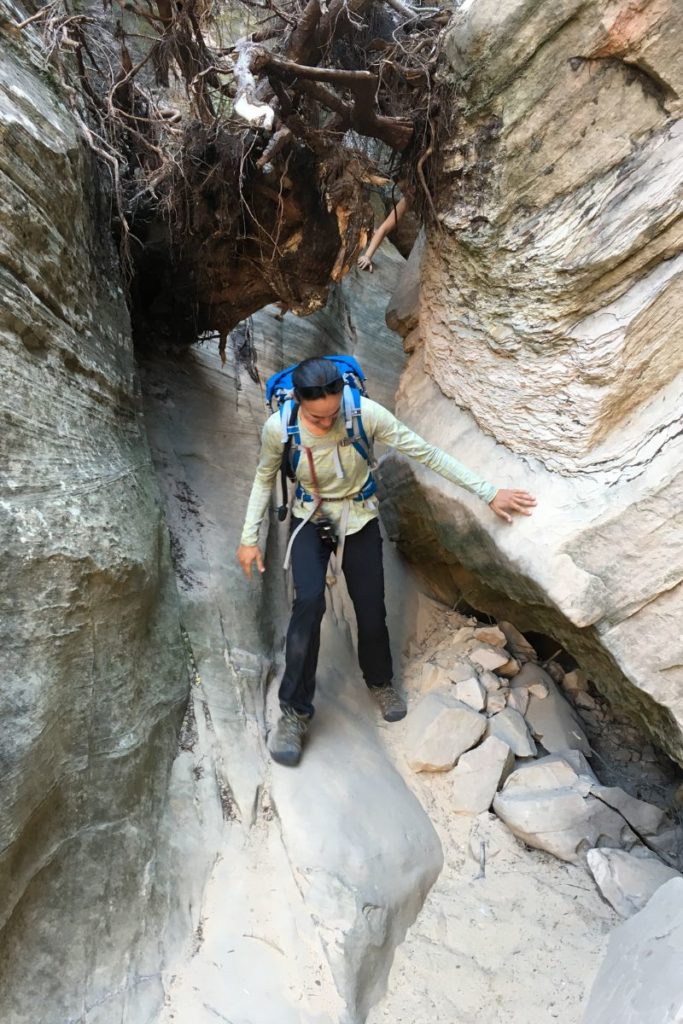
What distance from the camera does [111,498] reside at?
332 centimetres

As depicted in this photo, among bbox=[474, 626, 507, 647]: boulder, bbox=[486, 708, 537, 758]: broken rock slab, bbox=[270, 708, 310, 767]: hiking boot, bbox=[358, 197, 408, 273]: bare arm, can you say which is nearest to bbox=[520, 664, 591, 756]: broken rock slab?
bbox=[486, 708, 537, 758]: broken rock slab

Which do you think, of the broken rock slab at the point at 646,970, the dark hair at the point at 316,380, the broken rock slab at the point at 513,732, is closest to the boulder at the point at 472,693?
the broken rock slab at the point at 513,732

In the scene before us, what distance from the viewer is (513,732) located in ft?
13.9

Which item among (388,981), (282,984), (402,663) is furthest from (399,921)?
(402,663)

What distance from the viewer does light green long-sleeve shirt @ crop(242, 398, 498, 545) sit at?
3.59m

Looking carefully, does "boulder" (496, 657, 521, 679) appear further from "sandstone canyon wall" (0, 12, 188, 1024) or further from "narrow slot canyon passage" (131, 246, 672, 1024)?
"sandstone canyon wall" (0, 12, 188, 1024)

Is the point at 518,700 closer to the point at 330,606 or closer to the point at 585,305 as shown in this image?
the point at 330,606

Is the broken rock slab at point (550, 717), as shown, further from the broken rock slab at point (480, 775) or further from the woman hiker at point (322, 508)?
the woman hiker at point (322, 508)

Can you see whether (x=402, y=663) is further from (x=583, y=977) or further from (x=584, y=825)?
(x=583, y=977)

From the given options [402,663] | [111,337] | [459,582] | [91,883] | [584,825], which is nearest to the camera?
[91,883]

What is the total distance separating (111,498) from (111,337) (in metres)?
1.18

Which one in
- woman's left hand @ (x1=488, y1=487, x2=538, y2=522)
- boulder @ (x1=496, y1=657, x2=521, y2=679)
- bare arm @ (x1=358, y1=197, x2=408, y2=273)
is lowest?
boulder @ (x1=496, y1=657, x2=521, y2=679)

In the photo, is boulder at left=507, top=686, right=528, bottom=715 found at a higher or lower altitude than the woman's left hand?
lower

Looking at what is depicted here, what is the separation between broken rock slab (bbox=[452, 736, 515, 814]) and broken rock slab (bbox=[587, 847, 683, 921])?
1.96 feet
